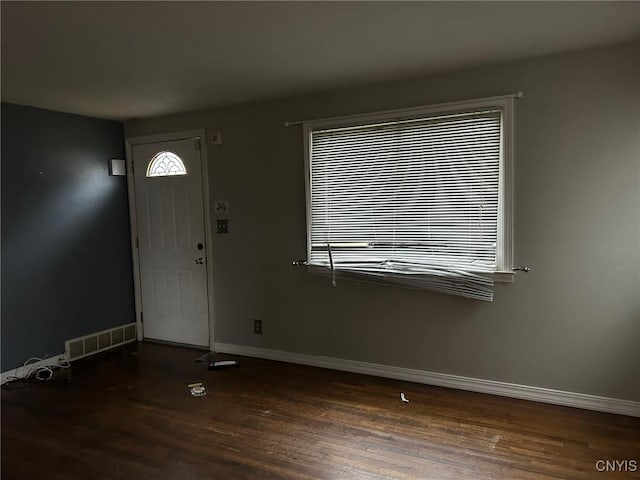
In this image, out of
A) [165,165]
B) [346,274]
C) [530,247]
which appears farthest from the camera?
[165,165]

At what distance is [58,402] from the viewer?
328cm

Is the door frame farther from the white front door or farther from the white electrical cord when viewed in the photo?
the white electrical cord

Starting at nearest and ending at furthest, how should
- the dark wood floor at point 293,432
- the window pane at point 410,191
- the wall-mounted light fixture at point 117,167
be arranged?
the dark wood floor at point 293,432
the window pane at point 410,191
the wall-mounted light fixture at point 117,167

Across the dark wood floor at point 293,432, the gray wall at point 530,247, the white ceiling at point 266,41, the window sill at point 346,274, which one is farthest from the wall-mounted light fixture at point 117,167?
the window sill at point 346,274

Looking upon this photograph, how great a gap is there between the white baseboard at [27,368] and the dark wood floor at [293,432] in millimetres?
162

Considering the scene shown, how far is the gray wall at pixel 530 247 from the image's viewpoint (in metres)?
2.81

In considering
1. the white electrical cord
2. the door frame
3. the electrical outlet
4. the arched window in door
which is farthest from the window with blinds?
the white electrical cord

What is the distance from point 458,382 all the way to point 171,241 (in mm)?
2945

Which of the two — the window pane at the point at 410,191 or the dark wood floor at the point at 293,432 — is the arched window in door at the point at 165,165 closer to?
the window pane at the point at 410,191

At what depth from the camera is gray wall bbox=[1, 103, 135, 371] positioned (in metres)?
3.73

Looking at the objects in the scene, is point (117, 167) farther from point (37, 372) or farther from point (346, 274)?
point (346, 274)

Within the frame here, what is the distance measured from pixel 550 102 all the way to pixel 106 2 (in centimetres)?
260

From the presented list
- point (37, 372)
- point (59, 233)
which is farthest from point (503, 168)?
point (37, 372)

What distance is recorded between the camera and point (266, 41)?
2.51m
